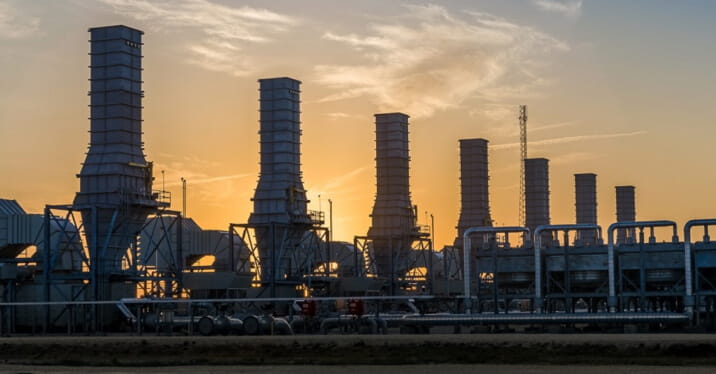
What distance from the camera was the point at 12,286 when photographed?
305 ft

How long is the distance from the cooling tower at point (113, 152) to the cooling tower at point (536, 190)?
2909 inches

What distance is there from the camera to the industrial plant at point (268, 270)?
7694 centimetres

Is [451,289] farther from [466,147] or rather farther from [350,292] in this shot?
[350,292]

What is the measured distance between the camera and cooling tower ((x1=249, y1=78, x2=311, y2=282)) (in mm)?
109312

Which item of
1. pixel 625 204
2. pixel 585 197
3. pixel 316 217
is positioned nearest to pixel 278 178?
pixel 316 217

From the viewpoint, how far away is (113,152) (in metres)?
92.6

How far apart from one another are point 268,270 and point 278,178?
337 inches

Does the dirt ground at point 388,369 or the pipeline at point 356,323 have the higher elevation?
the pipeline at point 356,323

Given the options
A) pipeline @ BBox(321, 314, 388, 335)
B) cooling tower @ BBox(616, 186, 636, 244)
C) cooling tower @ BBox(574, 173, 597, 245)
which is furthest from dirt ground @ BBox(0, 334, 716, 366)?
cooling tower @ BBox(616, 186, 636, 244)

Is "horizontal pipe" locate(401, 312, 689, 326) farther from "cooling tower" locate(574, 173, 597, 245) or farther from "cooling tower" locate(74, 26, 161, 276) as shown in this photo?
"cooling tower" locate(574, 173, 597, 245)

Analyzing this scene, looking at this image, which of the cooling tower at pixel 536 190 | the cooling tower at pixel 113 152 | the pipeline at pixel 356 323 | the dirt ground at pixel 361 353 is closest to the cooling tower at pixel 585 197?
the cooling tower at pixel 536 190

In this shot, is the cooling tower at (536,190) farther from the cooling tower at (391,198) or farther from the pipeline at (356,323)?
the pipeline at (356,323)

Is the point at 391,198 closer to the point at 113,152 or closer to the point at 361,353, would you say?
the point at 113,152

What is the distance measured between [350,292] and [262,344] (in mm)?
60664
